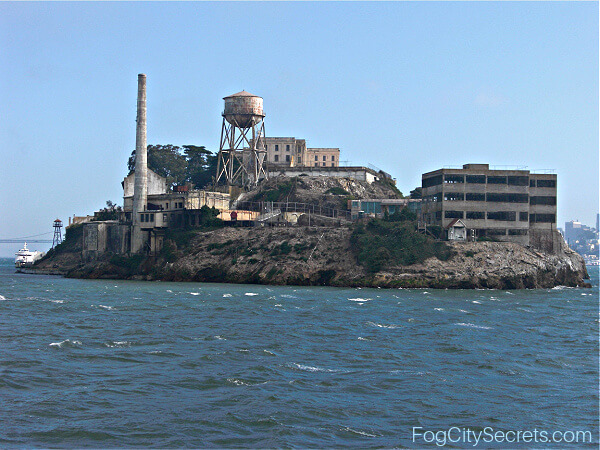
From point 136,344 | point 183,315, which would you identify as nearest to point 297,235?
point 183,315

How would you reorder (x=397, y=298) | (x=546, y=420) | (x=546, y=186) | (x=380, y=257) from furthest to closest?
1. (x=546, y=186)
2. (x=380, y=257)
3. (x=397, y=298)
4. (x=546, y=420)

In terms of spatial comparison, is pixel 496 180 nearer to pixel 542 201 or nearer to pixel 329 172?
pixel 542 201

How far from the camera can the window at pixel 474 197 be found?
325ft

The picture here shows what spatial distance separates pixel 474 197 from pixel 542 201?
12.0 metres

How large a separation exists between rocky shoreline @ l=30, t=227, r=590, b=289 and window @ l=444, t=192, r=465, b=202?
766 cm

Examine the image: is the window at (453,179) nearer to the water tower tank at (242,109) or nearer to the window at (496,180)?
the window at (496,180)

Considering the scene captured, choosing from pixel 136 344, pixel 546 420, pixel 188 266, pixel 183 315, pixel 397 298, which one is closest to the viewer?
pixel 546 420

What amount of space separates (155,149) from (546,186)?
274 ft

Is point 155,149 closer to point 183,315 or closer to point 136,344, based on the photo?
point 183,315

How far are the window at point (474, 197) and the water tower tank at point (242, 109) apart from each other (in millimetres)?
43204

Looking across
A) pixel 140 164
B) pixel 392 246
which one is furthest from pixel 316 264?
pixel 140 164

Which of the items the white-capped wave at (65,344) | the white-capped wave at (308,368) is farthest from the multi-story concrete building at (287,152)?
the white-capped wave at (308,368)

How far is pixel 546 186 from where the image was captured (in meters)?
104

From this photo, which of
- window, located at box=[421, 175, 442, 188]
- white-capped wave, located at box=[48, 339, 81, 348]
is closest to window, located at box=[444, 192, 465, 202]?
window, located at box=[421, 175, 442, 188]
